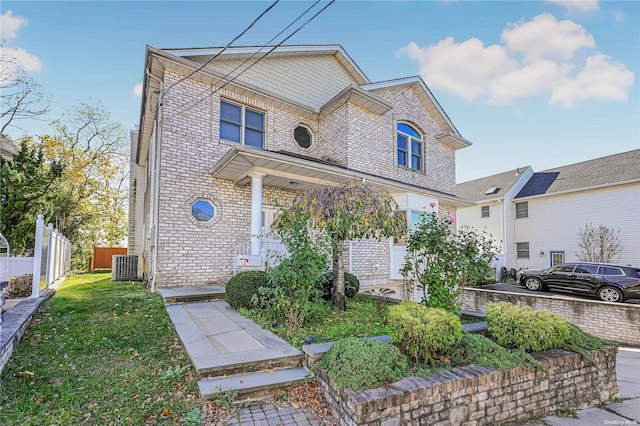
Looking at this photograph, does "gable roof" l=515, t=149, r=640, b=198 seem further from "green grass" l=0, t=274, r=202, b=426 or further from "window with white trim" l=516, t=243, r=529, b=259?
"green grass" l=0, t=274, r=202, b=426

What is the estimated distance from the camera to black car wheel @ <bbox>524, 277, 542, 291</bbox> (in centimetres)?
1380

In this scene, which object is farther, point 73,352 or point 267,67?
point 267,67

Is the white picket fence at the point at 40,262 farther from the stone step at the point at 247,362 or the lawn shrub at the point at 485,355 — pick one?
the lawn shrub at the point at 485,355

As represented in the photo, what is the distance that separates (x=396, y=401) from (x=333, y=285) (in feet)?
12.1

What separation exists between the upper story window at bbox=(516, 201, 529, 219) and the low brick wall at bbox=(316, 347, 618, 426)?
1874cm

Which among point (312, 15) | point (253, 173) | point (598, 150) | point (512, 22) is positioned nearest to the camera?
point (312, 15)

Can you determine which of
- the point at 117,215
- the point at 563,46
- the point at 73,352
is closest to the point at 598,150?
the point at 563,46

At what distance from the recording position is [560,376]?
3842mm

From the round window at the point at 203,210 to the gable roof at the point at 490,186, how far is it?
18.8m

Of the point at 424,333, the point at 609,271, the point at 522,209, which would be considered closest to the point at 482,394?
the point at 424,333

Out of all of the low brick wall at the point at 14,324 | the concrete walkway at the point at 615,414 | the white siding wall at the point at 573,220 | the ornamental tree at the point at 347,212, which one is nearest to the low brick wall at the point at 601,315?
the concrete walkway at the point at 615,414

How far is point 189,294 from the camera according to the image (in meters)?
6.90

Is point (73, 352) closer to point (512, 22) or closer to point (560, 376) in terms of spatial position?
point (560, 376)

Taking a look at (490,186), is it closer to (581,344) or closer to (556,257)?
(556,257)
